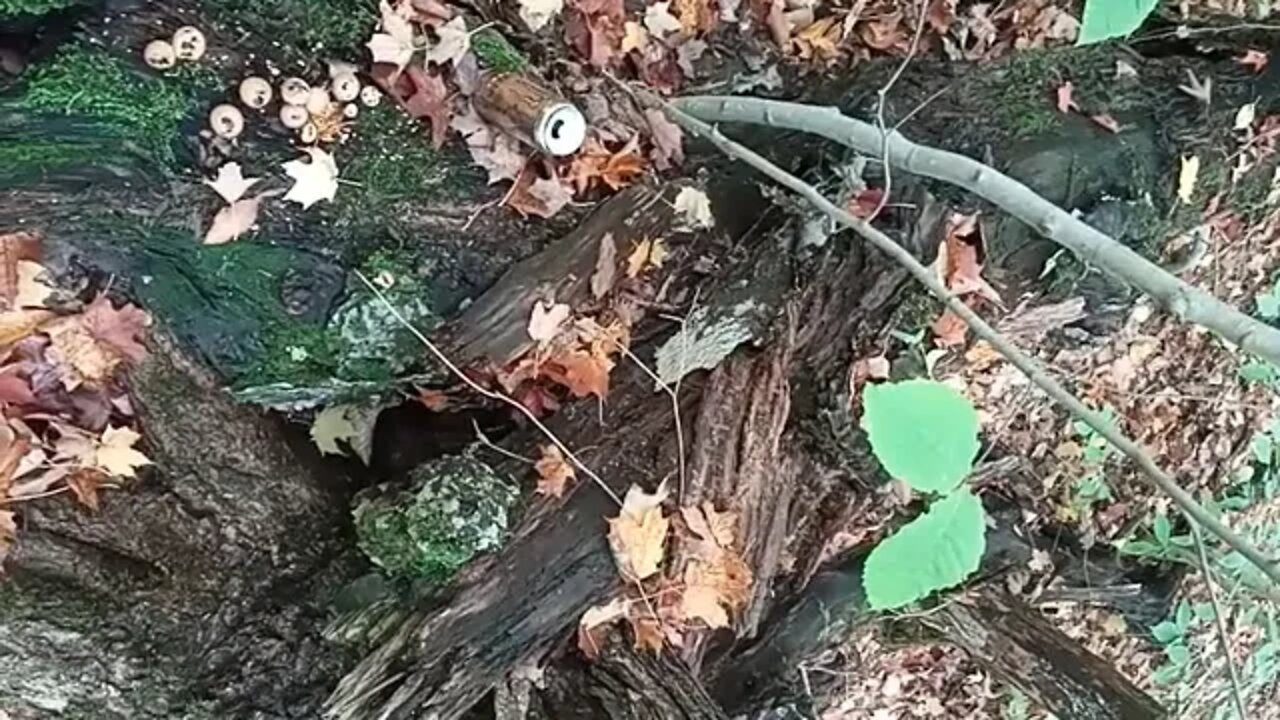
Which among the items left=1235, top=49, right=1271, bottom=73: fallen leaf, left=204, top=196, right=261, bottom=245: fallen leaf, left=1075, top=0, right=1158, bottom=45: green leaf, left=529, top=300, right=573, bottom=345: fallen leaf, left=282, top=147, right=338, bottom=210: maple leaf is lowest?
left=529, top=300, right=573, bottom=345: fallen leaf

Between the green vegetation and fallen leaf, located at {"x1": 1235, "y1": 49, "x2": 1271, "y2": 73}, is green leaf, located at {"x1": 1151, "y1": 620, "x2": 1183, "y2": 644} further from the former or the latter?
the green vegetation

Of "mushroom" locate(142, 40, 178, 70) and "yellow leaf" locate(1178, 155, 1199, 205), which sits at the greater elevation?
"mushroom" locate(142, 40, 178, 70)

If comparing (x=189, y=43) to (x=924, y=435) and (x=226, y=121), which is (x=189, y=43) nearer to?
(x=226, y=121)

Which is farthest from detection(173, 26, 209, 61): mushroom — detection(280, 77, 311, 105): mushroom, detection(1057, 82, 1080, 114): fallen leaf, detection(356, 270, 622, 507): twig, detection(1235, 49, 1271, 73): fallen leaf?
detection(1235, 49, 1271, 73): fallen leaf

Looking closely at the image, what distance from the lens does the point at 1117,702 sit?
100 inches

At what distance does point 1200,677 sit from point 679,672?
6.82ft

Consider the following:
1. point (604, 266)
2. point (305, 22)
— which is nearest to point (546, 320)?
point (604, 266)

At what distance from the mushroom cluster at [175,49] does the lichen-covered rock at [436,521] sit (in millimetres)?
705

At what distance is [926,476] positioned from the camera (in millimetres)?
1190

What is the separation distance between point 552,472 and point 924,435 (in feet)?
3.47

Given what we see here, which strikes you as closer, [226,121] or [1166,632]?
[226,121]

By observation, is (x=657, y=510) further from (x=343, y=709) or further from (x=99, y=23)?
(x=99, y=23)

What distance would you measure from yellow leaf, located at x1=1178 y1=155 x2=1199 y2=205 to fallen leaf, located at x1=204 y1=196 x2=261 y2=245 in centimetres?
184

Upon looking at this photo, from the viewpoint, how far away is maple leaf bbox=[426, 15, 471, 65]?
2.02 metres
